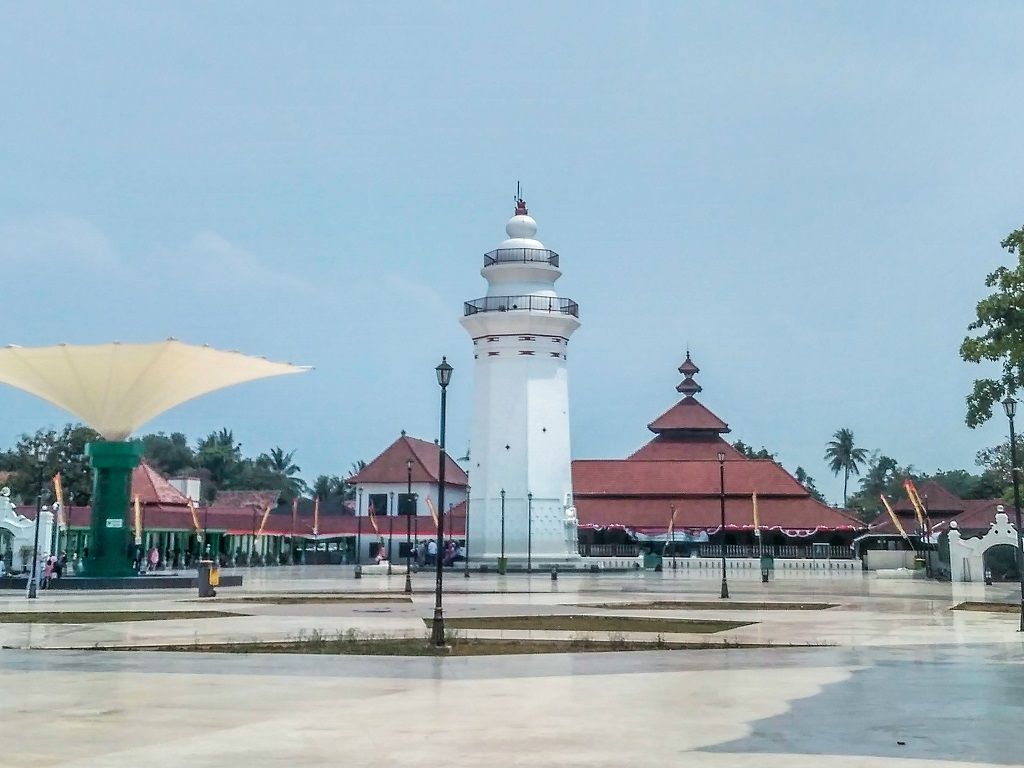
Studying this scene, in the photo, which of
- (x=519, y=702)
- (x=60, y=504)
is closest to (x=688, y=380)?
(x=60, y=504)

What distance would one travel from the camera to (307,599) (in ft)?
107

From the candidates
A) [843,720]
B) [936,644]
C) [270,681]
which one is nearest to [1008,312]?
[936,644]

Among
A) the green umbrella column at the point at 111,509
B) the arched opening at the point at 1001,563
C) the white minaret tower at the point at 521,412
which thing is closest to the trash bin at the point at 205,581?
the green umbrella column at the point at 111,509

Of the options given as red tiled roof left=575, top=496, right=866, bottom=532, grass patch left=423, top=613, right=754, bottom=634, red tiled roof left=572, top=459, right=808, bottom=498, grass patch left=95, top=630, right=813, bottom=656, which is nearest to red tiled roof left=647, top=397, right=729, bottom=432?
red tiled roof left=572, top=459, right=808, bottom=498

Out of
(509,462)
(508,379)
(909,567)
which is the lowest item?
(909,567)

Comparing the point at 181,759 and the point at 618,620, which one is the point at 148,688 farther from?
the point at 618,620

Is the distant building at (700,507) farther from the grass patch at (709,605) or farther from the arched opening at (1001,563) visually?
the grass patch at (709,605)

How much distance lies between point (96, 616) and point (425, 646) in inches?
418

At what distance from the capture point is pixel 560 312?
64938mm

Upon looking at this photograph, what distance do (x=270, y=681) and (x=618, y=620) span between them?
40.8ft

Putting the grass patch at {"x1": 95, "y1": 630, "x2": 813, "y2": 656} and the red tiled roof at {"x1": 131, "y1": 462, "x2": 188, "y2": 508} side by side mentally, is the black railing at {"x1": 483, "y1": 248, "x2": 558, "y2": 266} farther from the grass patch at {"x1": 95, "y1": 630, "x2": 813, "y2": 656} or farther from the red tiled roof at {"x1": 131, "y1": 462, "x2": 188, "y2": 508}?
the grass patch at {"x1": 95, "y1": 630, "x2": 813, "y2": 656}

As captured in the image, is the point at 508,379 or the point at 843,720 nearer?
the point at 843,720

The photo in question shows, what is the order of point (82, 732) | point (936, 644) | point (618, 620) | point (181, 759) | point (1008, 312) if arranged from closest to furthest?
point (181, 759) → point (82, 732) → point (936, 644) → point (1008, 312) → point (618, 620)

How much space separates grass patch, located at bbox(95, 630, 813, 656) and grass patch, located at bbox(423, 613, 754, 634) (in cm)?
258
